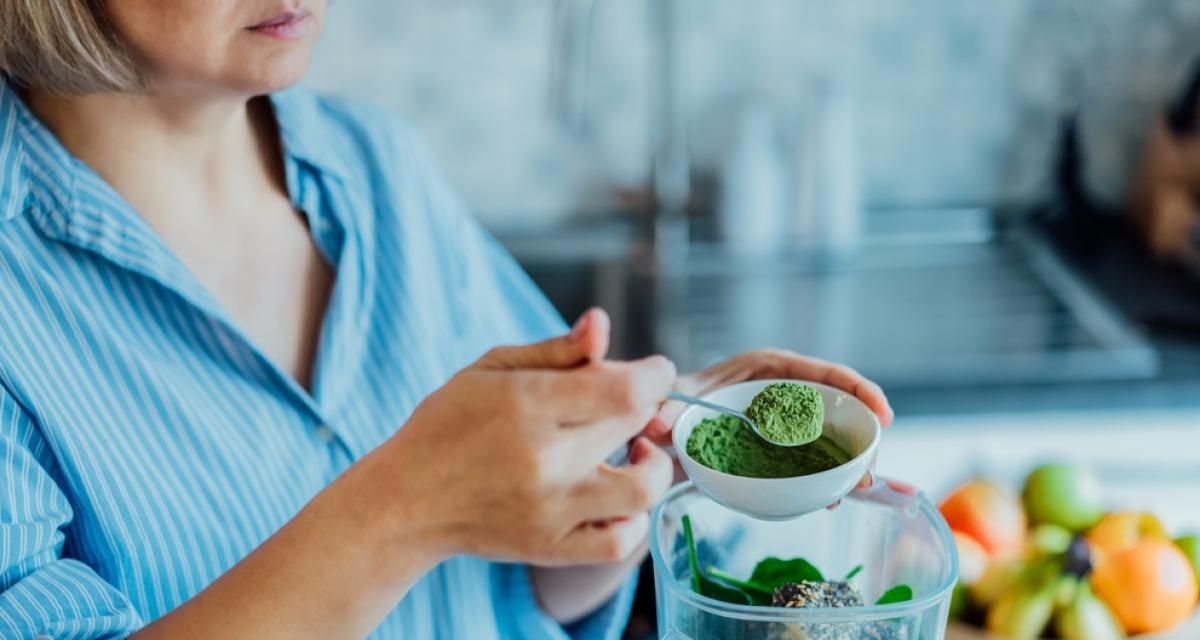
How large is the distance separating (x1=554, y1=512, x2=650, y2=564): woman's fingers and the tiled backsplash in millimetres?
1485

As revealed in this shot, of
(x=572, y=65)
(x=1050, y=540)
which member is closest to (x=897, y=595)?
(x=1050, y=540)

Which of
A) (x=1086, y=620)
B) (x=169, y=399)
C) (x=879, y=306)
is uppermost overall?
(x=169, y=399)

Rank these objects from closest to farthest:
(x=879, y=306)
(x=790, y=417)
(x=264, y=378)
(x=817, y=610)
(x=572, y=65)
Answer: (x=817, y=610), (x=790, y=417), (x=264, y=378), (x=572, y=65), (x=879, y=306)

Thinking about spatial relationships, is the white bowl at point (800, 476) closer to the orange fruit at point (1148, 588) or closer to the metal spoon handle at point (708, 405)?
the metal spoon handle at point (708, 405)

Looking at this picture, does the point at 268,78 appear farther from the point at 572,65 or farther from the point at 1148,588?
the point at 572,65

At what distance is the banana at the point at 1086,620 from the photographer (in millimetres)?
1174

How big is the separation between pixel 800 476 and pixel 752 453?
52 millimetres

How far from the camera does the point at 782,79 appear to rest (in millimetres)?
2254

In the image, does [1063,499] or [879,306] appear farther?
[879,306]

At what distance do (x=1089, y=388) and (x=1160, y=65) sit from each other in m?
0.80

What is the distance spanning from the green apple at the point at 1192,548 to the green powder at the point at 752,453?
705 mm

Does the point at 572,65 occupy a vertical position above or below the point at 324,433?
above

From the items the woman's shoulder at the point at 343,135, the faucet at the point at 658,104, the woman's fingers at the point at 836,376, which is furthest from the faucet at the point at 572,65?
the woman's fingers at the point at 836,376

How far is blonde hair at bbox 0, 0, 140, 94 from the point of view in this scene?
847 mm
